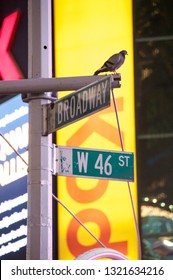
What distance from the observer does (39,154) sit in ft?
26.7

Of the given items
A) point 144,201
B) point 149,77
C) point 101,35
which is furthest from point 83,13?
point 144,201

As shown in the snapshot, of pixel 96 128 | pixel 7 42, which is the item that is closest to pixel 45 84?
pixel 96 128

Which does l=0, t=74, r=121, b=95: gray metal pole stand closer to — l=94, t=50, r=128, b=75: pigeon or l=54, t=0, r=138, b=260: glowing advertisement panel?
l=94, t=50, r=128, b=75: pigeon

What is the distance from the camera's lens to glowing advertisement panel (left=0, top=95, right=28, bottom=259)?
17.9 metres

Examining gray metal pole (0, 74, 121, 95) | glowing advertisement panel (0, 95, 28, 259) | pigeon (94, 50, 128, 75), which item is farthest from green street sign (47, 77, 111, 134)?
glowing advertisement panel (0, 95, 28, 259)

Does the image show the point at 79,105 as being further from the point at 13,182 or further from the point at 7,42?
the point at 7,42

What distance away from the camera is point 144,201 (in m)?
17.1

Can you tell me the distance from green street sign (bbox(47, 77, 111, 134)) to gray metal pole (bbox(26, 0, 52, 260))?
0.53 feet

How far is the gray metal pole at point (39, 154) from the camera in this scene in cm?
797

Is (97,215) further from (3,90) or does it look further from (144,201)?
(3,90)
